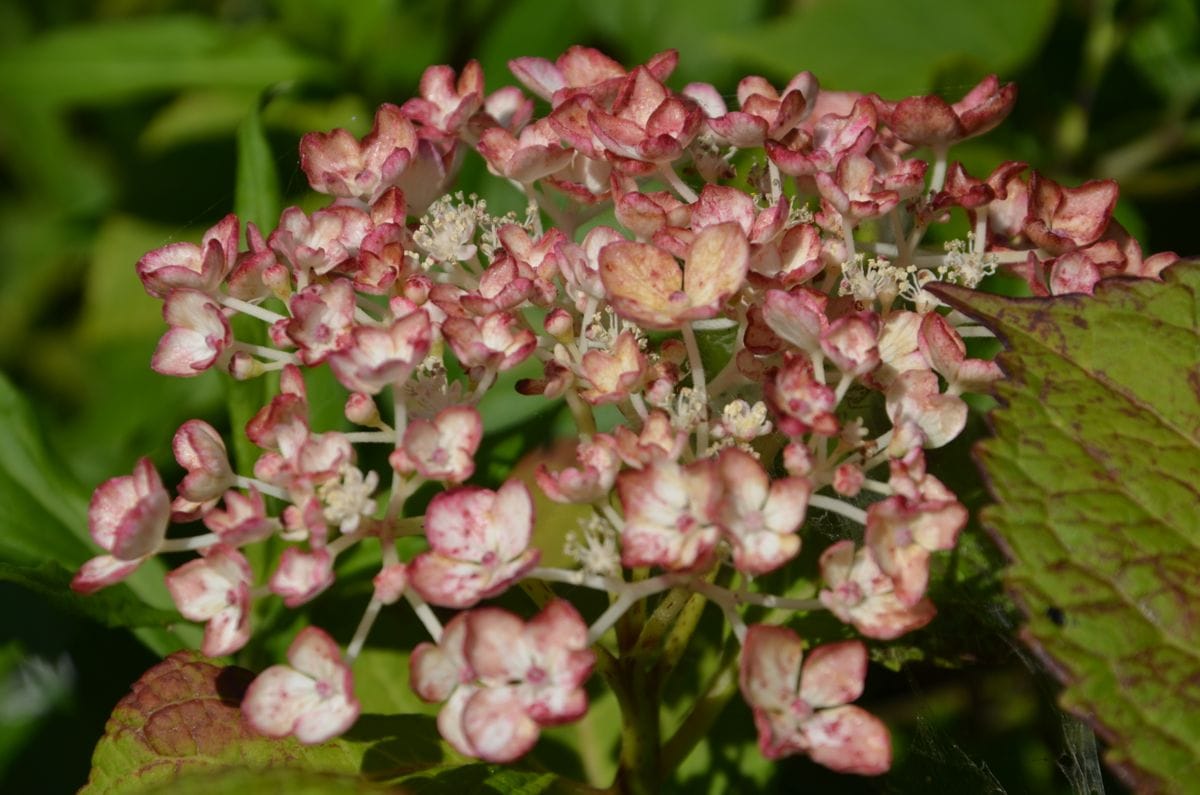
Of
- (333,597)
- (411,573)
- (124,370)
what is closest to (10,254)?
(124,370)

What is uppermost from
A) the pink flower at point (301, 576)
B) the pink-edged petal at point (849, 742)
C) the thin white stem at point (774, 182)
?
the thin white stem at point (774, 182)

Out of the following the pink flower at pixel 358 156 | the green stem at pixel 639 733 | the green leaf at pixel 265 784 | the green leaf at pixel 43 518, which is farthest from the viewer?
the green leaf at pixel 43 518

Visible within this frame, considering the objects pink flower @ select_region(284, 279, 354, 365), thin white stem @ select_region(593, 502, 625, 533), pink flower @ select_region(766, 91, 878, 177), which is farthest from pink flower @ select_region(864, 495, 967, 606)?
pink flower @ select_region(284, 279, 354, 365)

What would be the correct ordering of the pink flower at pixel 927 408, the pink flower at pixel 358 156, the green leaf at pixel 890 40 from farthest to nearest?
the green leaf at pixel 890 40 → the pink flower at pixel 358 156 → the pink flower at pixel 927 408

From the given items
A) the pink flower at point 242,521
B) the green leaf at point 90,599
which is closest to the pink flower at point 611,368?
the pink flower at point 242,521

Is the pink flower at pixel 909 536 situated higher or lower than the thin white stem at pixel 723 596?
higher

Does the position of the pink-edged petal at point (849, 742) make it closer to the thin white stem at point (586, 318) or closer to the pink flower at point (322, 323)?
the thin white stem at point (586, 318)

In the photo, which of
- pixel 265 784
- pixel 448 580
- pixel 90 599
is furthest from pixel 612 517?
pixel 90 599
